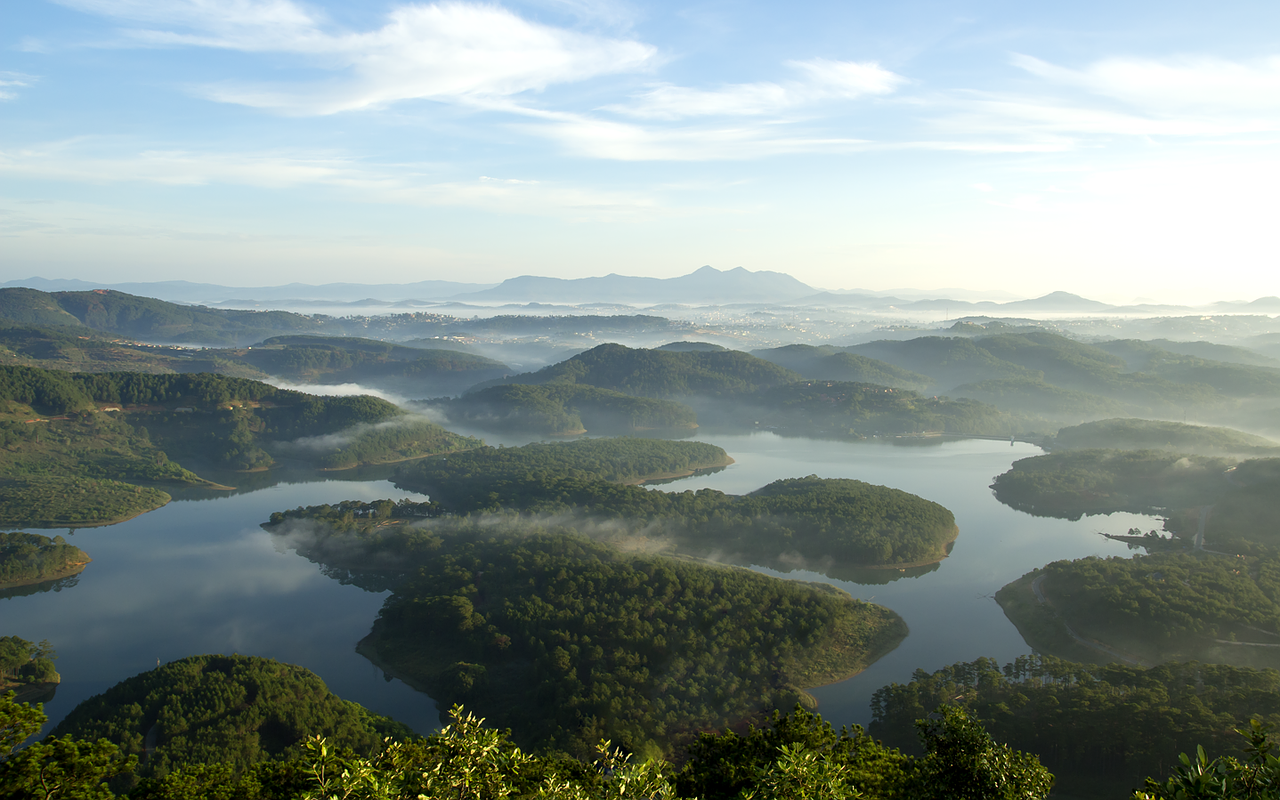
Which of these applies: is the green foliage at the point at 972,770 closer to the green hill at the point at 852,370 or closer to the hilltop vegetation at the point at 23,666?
the hilltop vegetation at the point at 23,666

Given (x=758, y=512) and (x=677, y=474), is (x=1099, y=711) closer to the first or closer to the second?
(x=758, y=512)

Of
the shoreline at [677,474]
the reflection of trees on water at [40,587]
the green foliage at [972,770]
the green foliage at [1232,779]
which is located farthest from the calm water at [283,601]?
the green foliage at [1232,779]

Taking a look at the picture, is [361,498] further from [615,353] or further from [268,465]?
[615,353]

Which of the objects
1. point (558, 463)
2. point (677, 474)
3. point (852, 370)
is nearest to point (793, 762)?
point (558, 463)

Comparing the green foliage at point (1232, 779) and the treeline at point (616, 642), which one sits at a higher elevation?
the green foliage at point (1232, 779)

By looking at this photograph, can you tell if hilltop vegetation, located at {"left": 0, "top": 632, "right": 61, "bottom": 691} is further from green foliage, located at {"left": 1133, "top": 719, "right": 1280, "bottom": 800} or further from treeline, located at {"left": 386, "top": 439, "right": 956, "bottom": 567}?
green foliage, located at {"left": 1133, "top": 719, "right": 1280, "bottom": 800}
